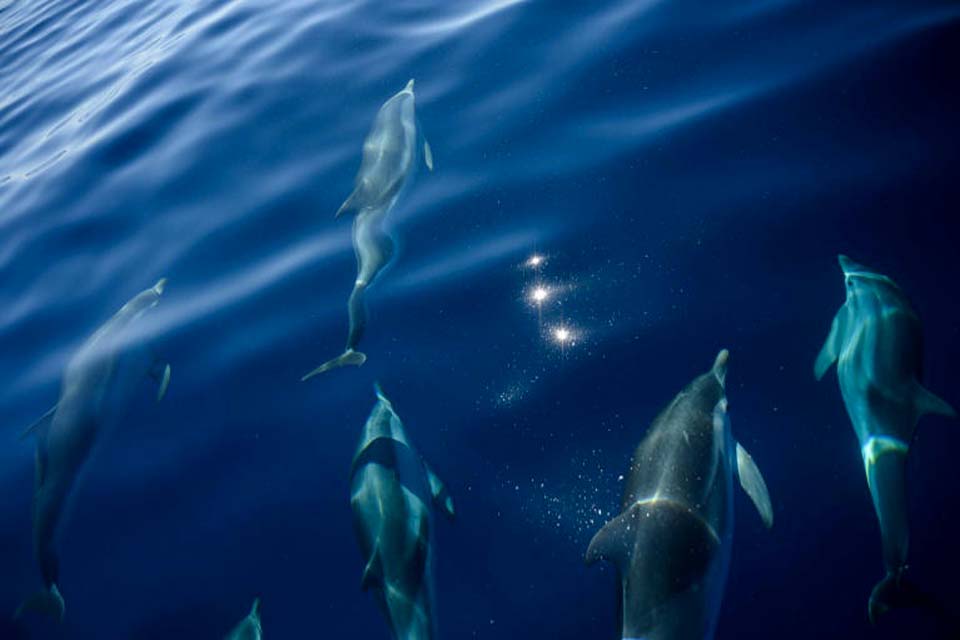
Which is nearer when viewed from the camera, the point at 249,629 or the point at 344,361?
the point at 249,629

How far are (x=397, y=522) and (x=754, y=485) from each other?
70.3 inches

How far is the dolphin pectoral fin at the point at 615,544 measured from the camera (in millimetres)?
2713

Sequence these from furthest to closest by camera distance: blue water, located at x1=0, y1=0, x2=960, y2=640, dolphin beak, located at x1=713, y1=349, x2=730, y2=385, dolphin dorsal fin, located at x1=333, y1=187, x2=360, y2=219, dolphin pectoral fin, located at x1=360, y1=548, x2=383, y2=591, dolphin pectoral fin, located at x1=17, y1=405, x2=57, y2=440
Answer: dolphin dorsal fin, located at x1=333, y1=187, x2=360, y2=219 < dolphin pectoral fin, located at x1=17, y1=405, x2=57, y2=440 < dolphin beak, located at x1=713, y1=349, x2=730, y2=385 < blue water, located at x1=0, y1=0, x2=960, y2=640 < dolphin pectoral fin, located at x1=360, y1=548, x2=383, y2=591

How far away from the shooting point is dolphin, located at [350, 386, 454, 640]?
10.3 ft

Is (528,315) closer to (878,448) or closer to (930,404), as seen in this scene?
(878,448)

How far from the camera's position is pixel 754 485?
9.94 feet

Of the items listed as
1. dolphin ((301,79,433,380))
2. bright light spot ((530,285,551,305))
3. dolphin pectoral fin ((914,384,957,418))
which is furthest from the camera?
dolphin ((301,79,433,380))

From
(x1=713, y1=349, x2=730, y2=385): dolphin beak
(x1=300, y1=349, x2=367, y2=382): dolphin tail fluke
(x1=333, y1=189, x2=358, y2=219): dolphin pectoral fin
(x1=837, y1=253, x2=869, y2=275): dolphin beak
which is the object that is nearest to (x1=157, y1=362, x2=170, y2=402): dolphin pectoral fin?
(x1=300, y1=349, x2=367, y2=382): dolphin tail fluke

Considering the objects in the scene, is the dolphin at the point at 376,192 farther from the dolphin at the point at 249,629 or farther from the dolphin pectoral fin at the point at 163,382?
the dolphin at the point at 249,629

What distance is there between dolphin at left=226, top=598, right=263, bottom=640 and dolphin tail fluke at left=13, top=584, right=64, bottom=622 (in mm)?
1317

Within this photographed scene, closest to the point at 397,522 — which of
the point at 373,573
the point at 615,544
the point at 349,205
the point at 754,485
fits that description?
the point at 373,573

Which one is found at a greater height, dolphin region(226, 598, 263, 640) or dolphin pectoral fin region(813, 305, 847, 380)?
dolphin region(226, 598, 263, 640)

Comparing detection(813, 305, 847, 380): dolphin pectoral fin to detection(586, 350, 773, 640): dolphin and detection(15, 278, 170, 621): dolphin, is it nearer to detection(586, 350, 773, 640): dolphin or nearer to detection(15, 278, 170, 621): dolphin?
detection(586, 350, 773, 640): dolphin

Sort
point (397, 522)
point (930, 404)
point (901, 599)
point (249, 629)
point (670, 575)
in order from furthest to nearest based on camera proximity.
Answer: point (249, 629)
point (397, 522)
point (930, 404)
point (901, 599)
point (670, 575)
